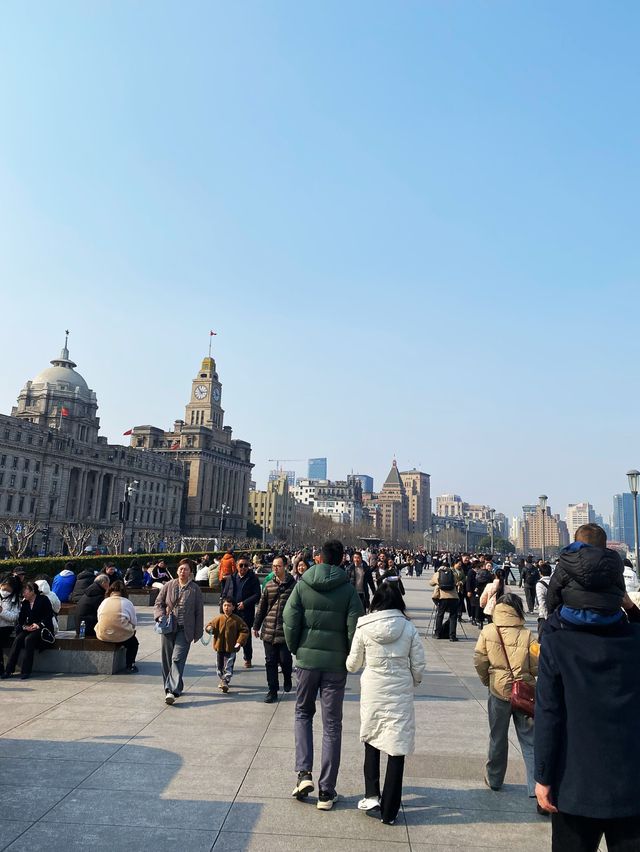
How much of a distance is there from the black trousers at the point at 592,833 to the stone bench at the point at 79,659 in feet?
30.0

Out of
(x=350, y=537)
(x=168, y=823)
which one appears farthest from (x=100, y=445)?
(x=168, y=823)

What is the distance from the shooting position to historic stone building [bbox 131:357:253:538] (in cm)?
14388

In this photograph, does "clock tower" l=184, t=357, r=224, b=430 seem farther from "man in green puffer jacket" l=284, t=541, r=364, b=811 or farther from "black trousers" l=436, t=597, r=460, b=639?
"man in green puffer jacket" l=284, t=541, r=364, b=811

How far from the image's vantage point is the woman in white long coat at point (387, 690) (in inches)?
212

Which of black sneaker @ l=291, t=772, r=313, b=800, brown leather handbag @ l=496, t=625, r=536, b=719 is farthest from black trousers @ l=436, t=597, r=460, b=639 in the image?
black sneaker @ l=291, t=772, r=313, b=800

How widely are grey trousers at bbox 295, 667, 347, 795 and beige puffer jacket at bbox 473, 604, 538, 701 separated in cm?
145

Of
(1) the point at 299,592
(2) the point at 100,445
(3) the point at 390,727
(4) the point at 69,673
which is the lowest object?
(4) the point at 69,673

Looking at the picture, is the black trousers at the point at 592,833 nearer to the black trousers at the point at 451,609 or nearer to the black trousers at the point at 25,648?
the black trousers at the point at 25,648

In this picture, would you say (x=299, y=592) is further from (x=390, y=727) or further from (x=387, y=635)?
(x=390, y=727)

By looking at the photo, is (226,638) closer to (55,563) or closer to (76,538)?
(55,563)

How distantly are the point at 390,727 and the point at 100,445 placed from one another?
353 feet

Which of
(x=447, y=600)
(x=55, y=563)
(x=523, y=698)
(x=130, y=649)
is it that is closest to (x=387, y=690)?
(x=523, y=698)

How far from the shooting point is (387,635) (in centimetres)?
561

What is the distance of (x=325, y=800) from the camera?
5.53m
